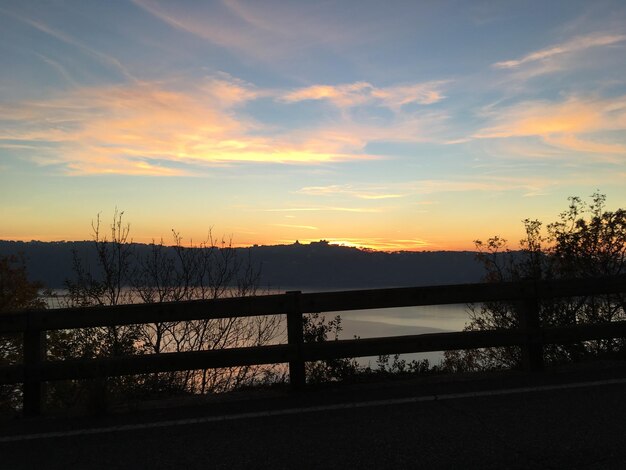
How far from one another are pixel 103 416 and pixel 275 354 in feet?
6.08

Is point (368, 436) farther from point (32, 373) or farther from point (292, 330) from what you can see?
point (32, 373)

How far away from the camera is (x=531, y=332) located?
605 cm

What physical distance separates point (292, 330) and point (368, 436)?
190 centimetres

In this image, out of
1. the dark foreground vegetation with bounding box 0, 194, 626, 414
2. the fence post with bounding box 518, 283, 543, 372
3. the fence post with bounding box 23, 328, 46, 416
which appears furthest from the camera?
the dark foreground vegetation with bounding box 0, 194, 626, 414

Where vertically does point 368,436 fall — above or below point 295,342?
below

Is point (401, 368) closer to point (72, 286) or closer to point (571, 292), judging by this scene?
point (571, 292)

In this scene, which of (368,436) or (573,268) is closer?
(368,436)

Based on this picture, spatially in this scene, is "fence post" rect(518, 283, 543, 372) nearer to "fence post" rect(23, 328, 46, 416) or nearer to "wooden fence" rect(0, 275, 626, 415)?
"wooden fence" rect(0, 275, 626, 415)

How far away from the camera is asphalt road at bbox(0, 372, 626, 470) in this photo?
3.41 meters

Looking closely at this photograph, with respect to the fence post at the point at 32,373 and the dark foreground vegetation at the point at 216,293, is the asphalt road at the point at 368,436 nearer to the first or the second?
the fence post at the point at 32,373

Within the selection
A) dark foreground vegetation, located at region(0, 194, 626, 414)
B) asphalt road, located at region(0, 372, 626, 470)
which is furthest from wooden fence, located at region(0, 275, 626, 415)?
dark foreground vegetation, located at region(0, 194, 626, 414)

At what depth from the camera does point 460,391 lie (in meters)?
5.15

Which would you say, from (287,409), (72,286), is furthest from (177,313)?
(72,286)

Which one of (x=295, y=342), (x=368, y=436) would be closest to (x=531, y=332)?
(x=295, y=342)
